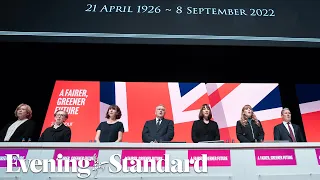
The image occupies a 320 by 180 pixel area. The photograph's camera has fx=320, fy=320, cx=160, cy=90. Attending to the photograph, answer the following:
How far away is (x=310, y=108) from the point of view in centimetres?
659

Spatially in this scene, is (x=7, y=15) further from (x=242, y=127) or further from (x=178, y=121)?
(x=242, y=127)

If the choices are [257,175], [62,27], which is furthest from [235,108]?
[257,175]

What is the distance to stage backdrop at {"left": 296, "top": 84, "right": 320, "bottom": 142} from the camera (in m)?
6.45

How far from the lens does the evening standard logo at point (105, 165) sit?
2.46m

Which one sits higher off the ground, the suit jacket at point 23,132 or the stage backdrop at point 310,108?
the stage backdrop at point 310,108

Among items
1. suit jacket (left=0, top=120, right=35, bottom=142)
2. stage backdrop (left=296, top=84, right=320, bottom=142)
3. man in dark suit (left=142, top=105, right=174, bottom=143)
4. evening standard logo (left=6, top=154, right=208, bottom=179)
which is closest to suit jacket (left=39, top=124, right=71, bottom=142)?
suit jacket (left=0, top=120, right=35, bottom=142)

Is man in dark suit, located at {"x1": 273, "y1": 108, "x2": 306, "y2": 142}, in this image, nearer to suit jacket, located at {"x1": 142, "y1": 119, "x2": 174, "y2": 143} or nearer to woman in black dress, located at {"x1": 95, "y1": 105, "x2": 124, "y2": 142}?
suit jacket, located at {"x1": 142, "y1": 119, "x2": 174, "y2": 143}

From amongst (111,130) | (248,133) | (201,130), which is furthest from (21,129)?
(248,133)

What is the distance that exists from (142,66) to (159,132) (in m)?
2.24

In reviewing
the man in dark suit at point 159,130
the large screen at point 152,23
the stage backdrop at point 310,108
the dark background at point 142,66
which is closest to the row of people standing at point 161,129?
the man in dark suit at point 159,130

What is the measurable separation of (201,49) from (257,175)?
363cm

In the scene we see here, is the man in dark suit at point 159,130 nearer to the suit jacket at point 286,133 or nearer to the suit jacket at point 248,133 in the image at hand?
the suit jacket at point 248,133

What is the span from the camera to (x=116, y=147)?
257 cm

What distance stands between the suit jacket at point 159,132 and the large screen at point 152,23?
146 cm
